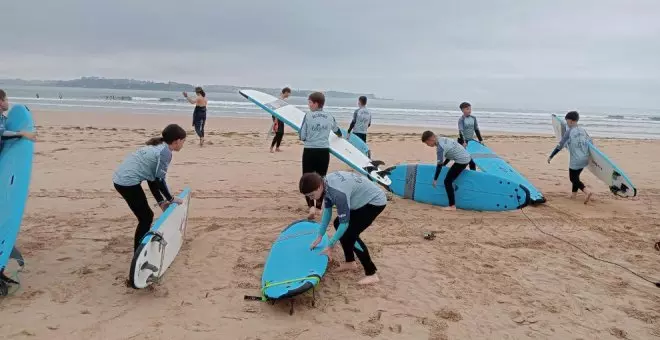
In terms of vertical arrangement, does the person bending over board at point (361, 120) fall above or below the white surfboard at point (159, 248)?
above

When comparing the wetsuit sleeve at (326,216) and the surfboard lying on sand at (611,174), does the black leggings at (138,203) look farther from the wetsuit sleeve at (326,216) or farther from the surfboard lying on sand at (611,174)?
the surfboard lying on sand at (611,174)

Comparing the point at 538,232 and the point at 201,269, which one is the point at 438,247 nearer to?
the point at 538,232

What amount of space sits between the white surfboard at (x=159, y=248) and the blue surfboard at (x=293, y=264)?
0.86 meters

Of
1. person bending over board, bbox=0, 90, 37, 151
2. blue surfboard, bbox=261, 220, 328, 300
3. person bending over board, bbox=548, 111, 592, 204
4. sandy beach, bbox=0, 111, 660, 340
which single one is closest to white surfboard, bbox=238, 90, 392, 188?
sandy beach, bbox=0, 111, 660, 340

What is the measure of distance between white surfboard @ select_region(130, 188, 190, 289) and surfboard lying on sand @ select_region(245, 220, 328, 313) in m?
0.78

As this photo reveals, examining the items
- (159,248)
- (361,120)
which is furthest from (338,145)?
(159,248)

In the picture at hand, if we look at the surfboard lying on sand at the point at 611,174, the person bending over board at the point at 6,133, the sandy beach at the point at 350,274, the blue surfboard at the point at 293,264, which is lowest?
the sandy beach at the point at 350,274

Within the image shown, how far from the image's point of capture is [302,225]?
480 centimetres

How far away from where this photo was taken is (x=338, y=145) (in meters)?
6.93

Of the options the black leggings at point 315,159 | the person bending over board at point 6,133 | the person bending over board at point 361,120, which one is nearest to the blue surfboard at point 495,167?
the person bending over board at point 361,120

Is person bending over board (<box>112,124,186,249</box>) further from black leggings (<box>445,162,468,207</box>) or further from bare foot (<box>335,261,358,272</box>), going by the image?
black leggings (<box>445,162,468,207</box>)

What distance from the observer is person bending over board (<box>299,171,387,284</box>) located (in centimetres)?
362

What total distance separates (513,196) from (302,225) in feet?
10.2

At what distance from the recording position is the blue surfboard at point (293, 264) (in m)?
3.52
